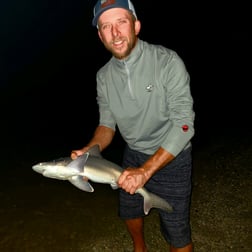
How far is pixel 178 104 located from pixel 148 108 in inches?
13.8

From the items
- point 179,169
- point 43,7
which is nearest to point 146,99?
point 179,169

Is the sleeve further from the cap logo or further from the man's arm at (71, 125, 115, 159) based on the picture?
the man's arm at (71, 125, 115, 159)

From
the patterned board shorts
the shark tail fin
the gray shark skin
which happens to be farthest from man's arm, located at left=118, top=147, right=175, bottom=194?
the patterned board shorts

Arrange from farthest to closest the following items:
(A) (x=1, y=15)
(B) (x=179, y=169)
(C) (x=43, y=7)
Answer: (C) (x=43, y=7) < (A) (x=1, y=15) < (B) (x=179, y=169)

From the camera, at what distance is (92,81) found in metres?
22.8

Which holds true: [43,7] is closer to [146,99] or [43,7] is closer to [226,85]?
[226,85]

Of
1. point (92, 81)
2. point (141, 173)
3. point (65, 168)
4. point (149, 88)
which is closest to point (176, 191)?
point (141, 173)

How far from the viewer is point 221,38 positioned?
35781 millimetres

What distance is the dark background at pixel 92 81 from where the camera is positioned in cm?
1212

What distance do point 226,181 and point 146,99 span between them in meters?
4.03

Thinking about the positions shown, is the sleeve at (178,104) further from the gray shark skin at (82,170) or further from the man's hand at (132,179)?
the gray shark skin at (82,170)

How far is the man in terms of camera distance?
11.4 feet

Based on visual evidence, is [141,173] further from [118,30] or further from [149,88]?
[118,30]

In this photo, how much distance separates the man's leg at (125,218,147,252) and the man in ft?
1.66
